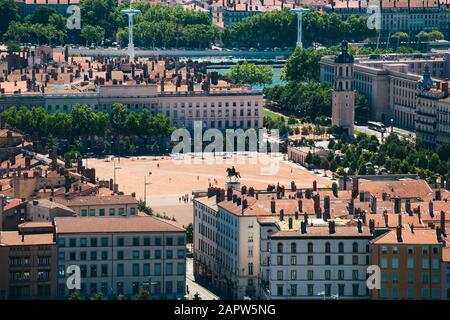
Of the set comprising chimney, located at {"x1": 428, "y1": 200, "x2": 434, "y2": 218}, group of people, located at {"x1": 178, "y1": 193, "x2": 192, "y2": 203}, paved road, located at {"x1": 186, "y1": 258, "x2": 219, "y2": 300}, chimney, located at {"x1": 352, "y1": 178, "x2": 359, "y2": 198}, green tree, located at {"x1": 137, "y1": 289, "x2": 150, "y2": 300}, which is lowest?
group of people, located at {"x1": 178, "y1": 193, "x2": 192, "y2": 203}

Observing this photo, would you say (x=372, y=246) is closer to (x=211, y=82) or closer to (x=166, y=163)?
(x=166, y=163)

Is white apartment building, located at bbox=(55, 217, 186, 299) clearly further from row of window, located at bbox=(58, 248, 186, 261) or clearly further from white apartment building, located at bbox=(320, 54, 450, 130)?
white apartment building, located at bbox=(320, 54, 450, 130)

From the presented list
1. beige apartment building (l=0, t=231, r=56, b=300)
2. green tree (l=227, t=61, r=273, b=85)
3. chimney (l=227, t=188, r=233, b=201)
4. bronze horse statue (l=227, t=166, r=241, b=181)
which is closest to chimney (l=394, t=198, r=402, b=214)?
chimney (l=227, t=188, r=233, b=201)

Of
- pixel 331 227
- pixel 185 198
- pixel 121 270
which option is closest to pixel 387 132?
pixel 185 198

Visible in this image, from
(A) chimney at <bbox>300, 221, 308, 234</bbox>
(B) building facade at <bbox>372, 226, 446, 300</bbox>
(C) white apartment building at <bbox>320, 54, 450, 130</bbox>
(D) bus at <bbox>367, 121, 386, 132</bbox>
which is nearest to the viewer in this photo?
(B) building facade at <bbox>372, 226, 446, 300</bbox>

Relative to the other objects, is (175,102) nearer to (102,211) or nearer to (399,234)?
(102,211)

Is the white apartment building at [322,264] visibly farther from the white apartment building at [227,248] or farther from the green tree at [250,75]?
the green tree at [250,75]

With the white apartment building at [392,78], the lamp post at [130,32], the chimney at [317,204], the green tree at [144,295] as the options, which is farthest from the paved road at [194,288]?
the lamp post at [130,32]
